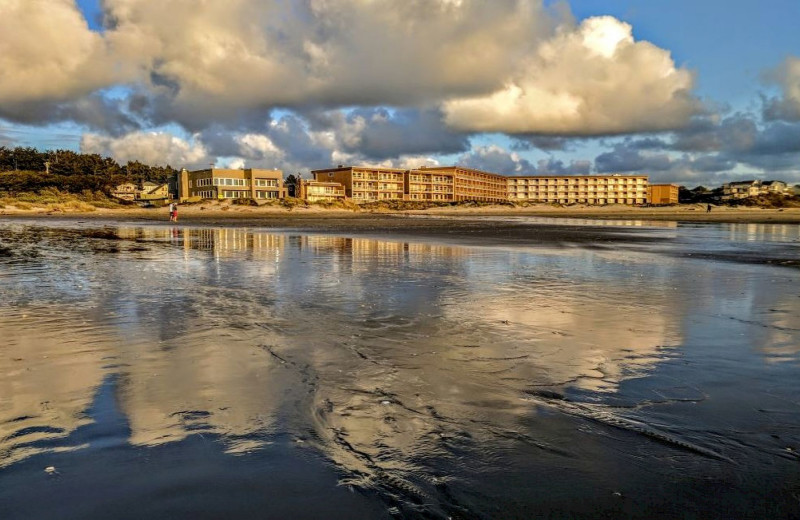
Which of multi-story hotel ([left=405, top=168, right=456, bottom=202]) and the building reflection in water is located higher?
multi-story hotel ([left=405, top=168, right=456, bottom=202])

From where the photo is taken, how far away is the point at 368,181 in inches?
5172

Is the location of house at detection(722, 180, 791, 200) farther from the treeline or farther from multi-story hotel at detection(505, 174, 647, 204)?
the treeline

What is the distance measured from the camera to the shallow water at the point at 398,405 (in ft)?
11.4

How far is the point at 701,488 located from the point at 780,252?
23799 mm

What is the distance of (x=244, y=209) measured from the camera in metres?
90.0

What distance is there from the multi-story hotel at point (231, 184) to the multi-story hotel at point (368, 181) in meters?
19.1

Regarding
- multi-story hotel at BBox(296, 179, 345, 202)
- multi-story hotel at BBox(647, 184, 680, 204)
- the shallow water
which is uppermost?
multi-story hotel at BBox(647, 184, 680, 204)

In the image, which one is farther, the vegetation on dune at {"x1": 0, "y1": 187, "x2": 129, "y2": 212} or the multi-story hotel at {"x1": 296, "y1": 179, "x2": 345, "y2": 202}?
the multi-story hotel at {"x1": 296, "y1": 179, "x2": 345, "y2": 202}

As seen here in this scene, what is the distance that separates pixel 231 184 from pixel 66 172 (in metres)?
55.6

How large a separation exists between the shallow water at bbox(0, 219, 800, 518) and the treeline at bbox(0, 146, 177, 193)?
396ft

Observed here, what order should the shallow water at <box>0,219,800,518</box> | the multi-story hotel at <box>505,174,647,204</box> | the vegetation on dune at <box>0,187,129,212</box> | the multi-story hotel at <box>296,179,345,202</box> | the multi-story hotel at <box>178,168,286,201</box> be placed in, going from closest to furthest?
the shallow water at <box>0,219,800,518</box>
the vegetation on dune at <box>0,187,129,212</box>
the multi-story hotel at <box>178,168,286,201</box>
the multi-story hotel at <box>296,179,345,202</box>
the multi-story hotel at <box>505,174,647,204</box>

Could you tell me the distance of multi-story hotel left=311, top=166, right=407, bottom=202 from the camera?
127750 millimetres

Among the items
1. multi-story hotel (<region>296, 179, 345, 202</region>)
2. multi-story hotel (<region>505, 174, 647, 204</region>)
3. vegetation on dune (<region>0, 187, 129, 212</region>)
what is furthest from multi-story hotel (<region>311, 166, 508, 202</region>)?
vegetation on dune (<region>0, 187, 129, 212</region>)

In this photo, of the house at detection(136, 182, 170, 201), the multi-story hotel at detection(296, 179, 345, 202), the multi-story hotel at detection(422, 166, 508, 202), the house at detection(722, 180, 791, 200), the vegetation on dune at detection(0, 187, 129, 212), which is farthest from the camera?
the house at detection(722, 180, 791, 200)
